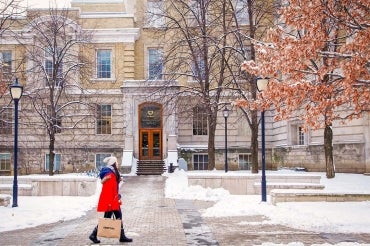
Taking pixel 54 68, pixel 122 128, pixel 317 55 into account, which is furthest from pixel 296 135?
pixel 317 55

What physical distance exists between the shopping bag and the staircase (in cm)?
2315

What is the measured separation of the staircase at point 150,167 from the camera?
3338 cm

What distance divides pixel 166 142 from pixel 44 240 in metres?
24.1

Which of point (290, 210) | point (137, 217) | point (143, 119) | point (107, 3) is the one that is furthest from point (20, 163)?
point (290, 210)

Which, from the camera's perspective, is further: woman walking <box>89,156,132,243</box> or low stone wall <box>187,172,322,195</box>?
low stone wall <box>187,172,322,195</box>

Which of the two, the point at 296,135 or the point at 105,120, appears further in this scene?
the point at 105,120

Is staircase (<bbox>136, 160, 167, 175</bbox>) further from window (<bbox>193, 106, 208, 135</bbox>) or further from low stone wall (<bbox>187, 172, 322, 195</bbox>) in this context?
low stone wall (<bbox>187, 172, 322, 195</bbox>)

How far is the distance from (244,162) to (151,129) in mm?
7450

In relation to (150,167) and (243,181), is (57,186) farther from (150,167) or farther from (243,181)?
(150,167)

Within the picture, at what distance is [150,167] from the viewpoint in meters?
34.0

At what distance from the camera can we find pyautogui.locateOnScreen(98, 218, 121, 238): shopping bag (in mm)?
9992

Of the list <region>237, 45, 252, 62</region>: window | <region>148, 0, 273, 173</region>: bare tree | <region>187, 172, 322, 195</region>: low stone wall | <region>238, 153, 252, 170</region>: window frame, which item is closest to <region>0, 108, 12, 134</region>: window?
<region>148, 0, 273, 173</region>: bare tree

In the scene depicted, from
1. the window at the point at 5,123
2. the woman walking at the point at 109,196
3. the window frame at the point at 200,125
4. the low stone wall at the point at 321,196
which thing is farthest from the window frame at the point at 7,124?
the woman walking at the point at 109,196

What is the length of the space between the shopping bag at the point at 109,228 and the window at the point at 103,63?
92.2 ft
